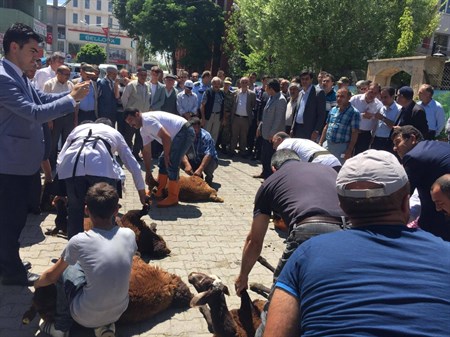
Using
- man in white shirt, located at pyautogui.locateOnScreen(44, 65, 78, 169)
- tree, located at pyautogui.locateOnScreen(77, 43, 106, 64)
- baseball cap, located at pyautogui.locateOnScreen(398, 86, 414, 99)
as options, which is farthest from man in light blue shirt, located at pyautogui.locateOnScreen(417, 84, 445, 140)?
tree, located at pyautogui.locateOnScreen(77, 43, 106, 64)

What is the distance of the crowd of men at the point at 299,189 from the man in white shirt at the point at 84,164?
0.04ft

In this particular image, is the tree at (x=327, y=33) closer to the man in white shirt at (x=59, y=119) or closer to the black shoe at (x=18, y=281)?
the man in white shirt at (x=59, y=119)

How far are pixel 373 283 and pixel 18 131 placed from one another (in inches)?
134

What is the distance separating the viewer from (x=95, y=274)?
3064 millimetres

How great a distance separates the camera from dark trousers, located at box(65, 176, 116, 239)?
4.06 metres

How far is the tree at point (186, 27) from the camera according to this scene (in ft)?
112

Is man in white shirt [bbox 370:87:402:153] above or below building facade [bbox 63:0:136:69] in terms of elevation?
below

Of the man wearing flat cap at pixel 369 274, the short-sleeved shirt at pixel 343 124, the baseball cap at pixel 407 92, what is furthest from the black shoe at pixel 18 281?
the baseball cap at pixel 407 92

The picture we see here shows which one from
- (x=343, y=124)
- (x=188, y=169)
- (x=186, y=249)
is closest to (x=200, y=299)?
(x=186, y=249)

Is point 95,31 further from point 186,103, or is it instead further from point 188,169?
point 188,169

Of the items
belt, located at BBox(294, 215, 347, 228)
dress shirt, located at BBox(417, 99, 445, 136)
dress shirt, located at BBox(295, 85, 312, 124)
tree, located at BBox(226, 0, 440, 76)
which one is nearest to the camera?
belt, located at BBox(294, 215, 347, 228)

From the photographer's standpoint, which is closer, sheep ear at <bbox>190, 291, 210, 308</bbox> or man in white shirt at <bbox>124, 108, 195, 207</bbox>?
sheep ear at <bbox>190, 291, 210, 308</bbox>

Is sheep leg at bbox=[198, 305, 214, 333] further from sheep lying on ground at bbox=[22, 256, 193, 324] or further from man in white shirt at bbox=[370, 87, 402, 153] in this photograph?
man in white shirt at bbox=[370, 87, 402, 153]

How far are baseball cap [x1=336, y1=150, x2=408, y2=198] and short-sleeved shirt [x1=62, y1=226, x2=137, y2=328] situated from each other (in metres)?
1.93
